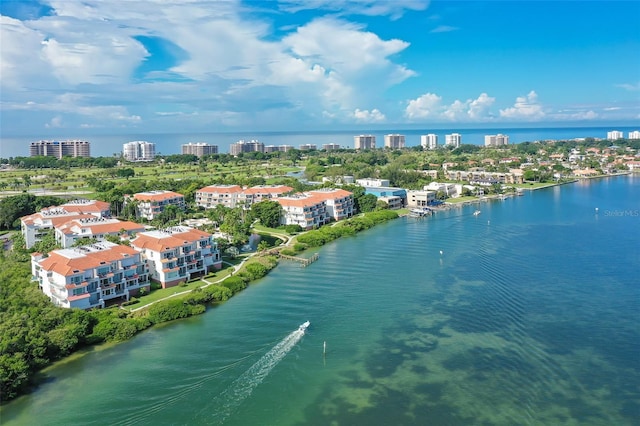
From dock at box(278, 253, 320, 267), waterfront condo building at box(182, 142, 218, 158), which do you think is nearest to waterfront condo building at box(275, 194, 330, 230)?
dock at box(278, 253, 320, 267)

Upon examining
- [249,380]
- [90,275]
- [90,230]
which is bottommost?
[249,380]

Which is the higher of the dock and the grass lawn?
the grass lawn

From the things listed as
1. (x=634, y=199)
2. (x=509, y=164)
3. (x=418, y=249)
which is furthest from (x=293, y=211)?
(x=509, y=164)

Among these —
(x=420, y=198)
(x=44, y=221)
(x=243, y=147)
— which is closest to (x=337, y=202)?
(x=420, y=198)

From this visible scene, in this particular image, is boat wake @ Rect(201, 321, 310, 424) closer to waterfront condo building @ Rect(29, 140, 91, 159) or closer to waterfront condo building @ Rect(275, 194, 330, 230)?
waterfront condo building @ Rect(275, 194, 330, 230)

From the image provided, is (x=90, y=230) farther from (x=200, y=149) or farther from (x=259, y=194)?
(x=200, y=149)

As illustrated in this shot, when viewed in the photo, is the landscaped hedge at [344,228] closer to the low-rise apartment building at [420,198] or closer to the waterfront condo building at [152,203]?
the low-rise apartment building at [420,198]
